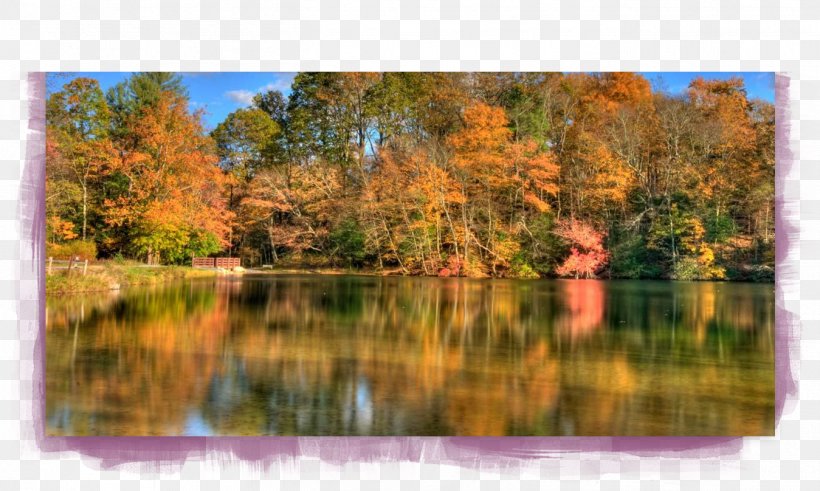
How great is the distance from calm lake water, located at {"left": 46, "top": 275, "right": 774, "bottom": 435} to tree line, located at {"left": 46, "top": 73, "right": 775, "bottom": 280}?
1.67ft

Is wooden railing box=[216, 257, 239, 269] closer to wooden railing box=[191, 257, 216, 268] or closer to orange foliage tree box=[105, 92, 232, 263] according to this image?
wooden railing box=[191, 257, 216, 268]

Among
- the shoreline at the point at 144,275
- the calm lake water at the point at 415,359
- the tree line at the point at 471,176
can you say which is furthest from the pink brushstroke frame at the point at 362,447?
the shoreline at the point at 144,275

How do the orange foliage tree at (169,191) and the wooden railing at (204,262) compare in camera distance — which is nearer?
the orange foliage tree at (169,191)

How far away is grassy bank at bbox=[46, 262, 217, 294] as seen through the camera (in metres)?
10.1

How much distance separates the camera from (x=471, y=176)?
9.39 m

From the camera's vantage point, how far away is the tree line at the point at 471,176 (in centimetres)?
820

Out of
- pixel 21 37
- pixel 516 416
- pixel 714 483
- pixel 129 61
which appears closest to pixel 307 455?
pixel 516 416

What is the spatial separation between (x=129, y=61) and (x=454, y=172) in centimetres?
490

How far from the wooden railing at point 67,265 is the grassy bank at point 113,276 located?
0.11m

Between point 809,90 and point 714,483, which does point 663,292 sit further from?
point 714,483

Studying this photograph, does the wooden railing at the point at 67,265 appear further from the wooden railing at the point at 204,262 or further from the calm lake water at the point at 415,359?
the wooden railing at the point at 204,262

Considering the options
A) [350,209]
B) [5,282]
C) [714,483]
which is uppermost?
[350,209]

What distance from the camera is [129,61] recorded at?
5.62 meters

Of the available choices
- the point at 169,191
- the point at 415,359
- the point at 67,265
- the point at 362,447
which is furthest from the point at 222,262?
the point at 362,447
